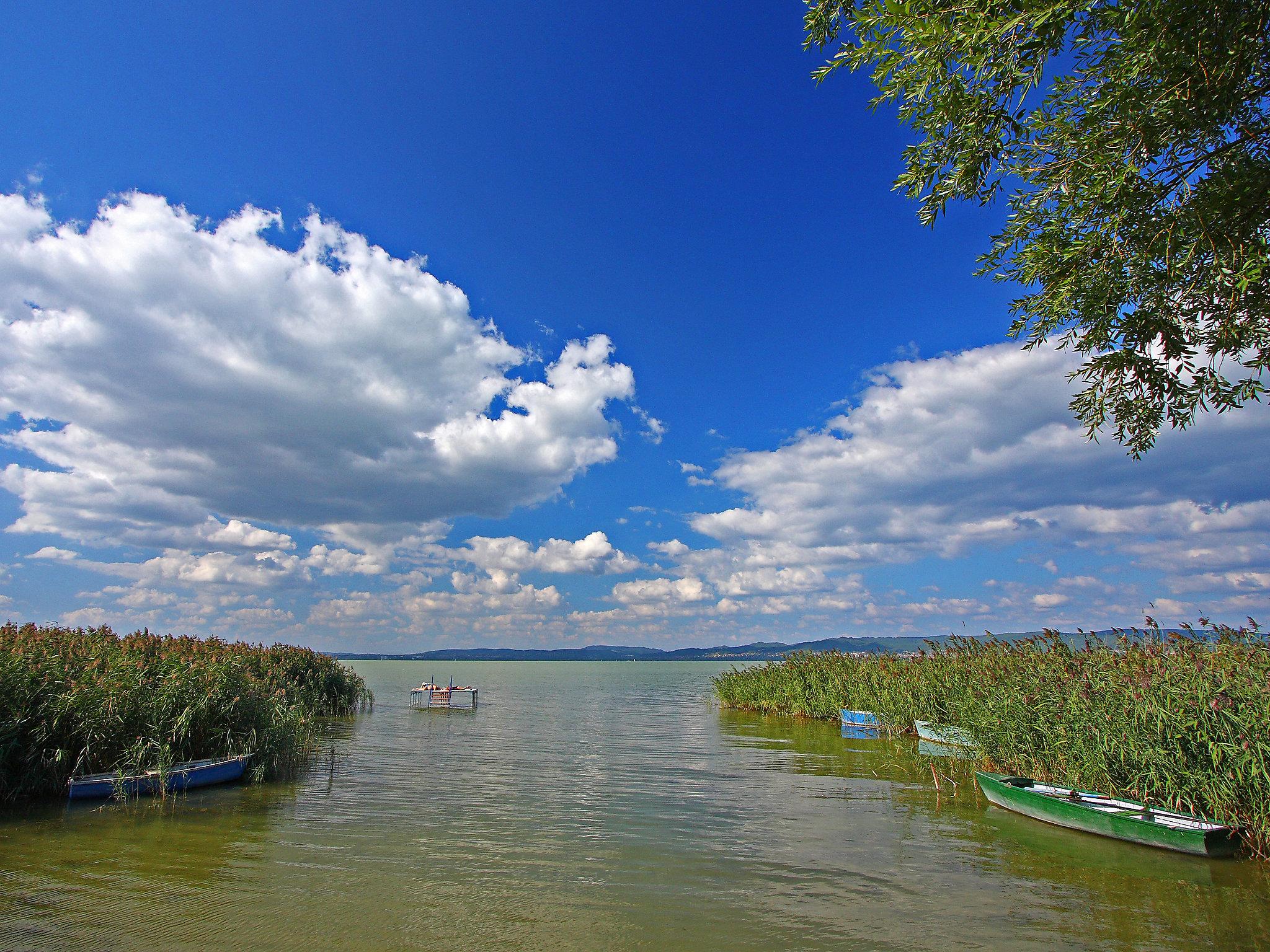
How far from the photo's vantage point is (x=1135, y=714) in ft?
42.8

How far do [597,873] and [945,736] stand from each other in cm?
1430

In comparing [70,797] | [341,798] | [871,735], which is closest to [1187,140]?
[341,798]

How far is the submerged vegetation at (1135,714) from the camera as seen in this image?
11.4 metres

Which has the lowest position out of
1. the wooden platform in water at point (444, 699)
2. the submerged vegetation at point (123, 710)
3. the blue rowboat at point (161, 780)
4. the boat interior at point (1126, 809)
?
the wooden platform in water at point (444, 699)

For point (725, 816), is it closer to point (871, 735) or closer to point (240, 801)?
point (240, 801)

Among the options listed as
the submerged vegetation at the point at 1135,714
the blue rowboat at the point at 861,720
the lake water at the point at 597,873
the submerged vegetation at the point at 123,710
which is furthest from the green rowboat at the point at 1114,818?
the submerged vegetation at the point at 123,710

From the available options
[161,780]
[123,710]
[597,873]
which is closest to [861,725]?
[597,873]

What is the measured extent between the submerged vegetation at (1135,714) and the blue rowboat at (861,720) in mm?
4370

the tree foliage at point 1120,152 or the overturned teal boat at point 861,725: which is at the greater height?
the tree foliage at point 1120,152

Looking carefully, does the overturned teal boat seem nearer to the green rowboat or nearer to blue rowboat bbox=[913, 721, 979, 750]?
blue rowboat bbox=[913, 721, 979, 750]

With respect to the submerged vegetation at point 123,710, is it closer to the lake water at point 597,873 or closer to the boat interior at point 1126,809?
the lake water at point 597,873

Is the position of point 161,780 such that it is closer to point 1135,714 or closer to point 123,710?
point 123,710

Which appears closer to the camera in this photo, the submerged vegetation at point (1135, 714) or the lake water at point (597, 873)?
the lake water at point (597, 873)

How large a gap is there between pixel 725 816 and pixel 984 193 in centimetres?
1360
